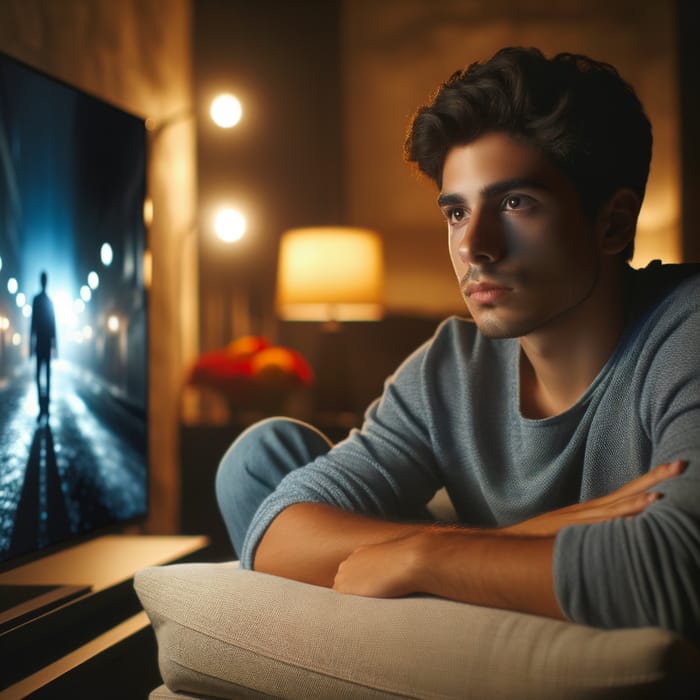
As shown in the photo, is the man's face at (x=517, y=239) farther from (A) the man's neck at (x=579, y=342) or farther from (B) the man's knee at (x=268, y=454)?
(B) the man's knee at (x=268, y=454)

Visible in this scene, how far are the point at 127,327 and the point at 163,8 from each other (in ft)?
5.49

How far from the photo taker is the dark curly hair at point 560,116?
1292 millimetres

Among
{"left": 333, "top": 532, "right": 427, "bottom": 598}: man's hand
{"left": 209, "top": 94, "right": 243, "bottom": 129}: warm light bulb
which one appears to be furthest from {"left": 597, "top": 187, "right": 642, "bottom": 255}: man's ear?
{"left": 209, "top": 94, "right": 243, "bottom": 129}: warm light bulb

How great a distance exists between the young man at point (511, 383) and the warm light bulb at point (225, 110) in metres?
1.63

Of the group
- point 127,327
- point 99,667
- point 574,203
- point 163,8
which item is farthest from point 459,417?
point 163,8

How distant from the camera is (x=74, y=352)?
164cm

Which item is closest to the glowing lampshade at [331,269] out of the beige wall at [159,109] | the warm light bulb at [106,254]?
the beige wall at [159,109]

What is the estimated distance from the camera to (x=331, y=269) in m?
3.28

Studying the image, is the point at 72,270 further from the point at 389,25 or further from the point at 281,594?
the point at 389,25

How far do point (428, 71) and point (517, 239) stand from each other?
119 inches

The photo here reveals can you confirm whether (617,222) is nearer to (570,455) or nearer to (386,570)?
(570,455)

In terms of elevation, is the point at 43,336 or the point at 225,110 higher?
the point at 225,110

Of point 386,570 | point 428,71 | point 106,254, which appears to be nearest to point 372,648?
point 386,570

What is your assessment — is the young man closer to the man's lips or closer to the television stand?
the man's lips
